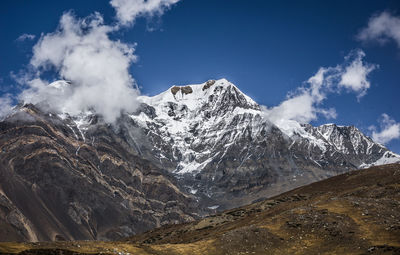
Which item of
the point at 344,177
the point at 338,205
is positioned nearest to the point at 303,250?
the point at 338,205

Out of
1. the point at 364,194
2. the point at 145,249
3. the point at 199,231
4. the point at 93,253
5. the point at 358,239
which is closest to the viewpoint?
the point at 93,253

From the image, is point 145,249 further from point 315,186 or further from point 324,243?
point 315,186

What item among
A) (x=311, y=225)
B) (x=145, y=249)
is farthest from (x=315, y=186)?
(x=145, y=249)

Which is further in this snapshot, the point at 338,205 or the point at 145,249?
the point at 338,205

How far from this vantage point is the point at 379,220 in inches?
2876

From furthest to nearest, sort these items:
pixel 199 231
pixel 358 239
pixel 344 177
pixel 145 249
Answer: pixel 344 177 → pixel 199 231 → pixel 145 249 → pixel 358 239

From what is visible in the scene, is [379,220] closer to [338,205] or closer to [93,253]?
[338,205]

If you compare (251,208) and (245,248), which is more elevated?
(251,208)

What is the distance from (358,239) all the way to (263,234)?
15797 mm

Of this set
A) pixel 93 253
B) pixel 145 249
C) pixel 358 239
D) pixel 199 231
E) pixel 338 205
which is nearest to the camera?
pixel 93 253

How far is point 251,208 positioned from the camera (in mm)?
138875

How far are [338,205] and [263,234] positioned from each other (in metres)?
18.3

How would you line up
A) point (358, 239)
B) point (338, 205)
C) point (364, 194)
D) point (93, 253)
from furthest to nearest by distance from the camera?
point (364, 194) < point (338, 205) < point (358, 239) < point (93, 253)

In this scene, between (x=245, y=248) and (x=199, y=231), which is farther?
(x=199, y=231)
